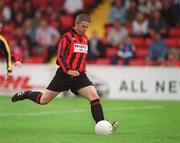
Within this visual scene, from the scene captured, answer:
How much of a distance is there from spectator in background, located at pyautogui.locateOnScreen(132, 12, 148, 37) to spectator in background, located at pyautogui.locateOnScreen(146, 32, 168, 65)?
1.15 meters

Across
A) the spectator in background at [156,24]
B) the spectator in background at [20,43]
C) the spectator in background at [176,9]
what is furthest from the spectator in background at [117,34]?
the spectator in background at [20,43]

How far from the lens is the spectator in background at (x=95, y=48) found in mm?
24750

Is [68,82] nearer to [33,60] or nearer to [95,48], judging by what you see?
[95,48]

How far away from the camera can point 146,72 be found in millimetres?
21938

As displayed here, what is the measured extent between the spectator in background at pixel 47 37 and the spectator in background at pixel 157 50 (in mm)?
3844

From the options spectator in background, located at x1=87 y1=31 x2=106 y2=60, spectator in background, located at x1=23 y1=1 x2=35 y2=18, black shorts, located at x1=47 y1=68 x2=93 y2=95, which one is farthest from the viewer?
spectator in background, located at x1=23 y1=1 x2=35 y2=18

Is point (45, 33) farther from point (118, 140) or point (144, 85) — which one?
point (118, 140)

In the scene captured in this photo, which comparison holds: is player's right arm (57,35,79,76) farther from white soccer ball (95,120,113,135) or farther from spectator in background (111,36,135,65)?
spectator in background (111,36,135,65)

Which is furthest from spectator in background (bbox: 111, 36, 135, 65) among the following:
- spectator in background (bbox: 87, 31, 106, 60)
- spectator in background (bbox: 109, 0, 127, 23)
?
spectator in background (bbox: 109, 0, 127, 23)

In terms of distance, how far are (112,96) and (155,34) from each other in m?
3.52

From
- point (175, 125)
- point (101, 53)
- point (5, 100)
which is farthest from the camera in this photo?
point (101, 53)

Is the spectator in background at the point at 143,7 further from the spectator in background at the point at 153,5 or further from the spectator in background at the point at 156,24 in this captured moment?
the spectator in background at the point at 156,24

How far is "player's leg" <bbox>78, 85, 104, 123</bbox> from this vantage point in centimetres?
1248

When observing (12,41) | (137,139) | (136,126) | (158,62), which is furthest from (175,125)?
(12,41)
